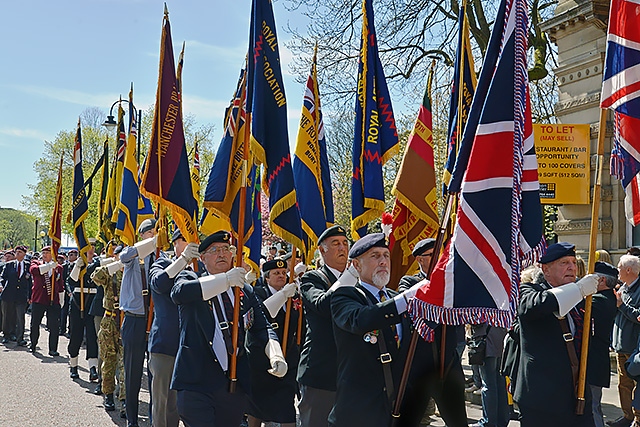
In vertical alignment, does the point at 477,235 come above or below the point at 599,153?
below

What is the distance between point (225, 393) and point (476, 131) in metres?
2.83

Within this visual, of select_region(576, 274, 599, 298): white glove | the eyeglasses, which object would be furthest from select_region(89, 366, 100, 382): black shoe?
select_region(576, 274, 599, 298): white glove

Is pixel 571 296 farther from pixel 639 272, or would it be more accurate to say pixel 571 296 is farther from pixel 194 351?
pixel 639 272

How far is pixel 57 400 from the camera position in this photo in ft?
33.0

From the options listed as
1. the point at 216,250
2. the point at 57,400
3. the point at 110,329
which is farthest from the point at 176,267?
the point at 57,400

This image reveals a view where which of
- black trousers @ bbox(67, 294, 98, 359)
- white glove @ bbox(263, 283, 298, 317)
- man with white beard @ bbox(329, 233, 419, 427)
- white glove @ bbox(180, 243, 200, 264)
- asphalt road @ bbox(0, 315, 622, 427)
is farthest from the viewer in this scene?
black trousers @ bbox(67, 294, 98, 359)

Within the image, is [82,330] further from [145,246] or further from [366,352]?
[366,352]

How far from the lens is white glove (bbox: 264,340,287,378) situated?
5.51 meters

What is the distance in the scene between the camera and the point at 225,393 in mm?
5703

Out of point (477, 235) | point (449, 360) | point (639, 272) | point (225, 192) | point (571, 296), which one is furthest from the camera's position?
point (639, 272)

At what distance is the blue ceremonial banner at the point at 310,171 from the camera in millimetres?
7863

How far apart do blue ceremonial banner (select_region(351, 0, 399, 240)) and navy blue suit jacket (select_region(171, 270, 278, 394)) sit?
1.90 m

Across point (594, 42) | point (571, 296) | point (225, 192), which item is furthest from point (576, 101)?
point (571, 296)

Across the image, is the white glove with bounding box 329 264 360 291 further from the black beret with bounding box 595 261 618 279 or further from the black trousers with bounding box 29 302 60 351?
the black trousers with bounding box 29 302 60 351
